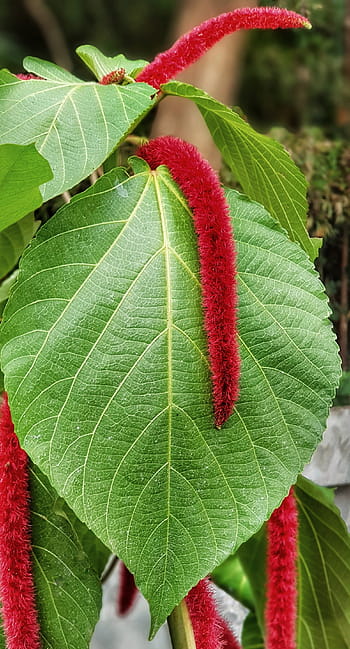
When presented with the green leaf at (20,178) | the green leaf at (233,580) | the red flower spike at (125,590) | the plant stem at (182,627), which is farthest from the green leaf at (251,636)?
the green leaf at (20,178)

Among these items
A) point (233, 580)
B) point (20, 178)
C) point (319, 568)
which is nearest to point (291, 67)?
point (233, 580)

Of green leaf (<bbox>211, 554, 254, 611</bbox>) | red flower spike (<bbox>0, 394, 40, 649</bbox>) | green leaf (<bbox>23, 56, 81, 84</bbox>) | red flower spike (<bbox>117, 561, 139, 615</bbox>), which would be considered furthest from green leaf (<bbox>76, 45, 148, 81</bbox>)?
green leaf (<bbox>211, 554, 254, 611</bbox>)

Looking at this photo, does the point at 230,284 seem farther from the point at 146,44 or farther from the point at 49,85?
the point at 146,44

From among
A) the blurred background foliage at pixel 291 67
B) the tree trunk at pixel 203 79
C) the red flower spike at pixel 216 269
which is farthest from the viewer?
the tree trunk at pixel 203 79

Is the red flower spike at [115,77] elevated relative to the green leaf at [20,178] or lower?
elevated

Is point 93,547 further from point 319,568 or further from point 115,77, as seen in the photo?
point 115,77

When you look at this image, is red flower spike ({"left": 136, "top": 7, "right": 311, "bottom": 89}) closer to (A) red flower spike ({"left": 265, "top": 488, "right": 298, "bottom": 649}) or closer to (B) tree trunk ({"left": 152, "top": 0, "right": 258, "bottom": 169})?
(A) red flower spike ({"left": 265, "top": 488, "right": 298, "bottom": 649})

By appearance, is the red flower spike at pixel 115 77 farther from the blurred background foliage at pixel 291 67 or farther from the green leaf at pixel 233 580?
the green leaf at pixel 233 580
